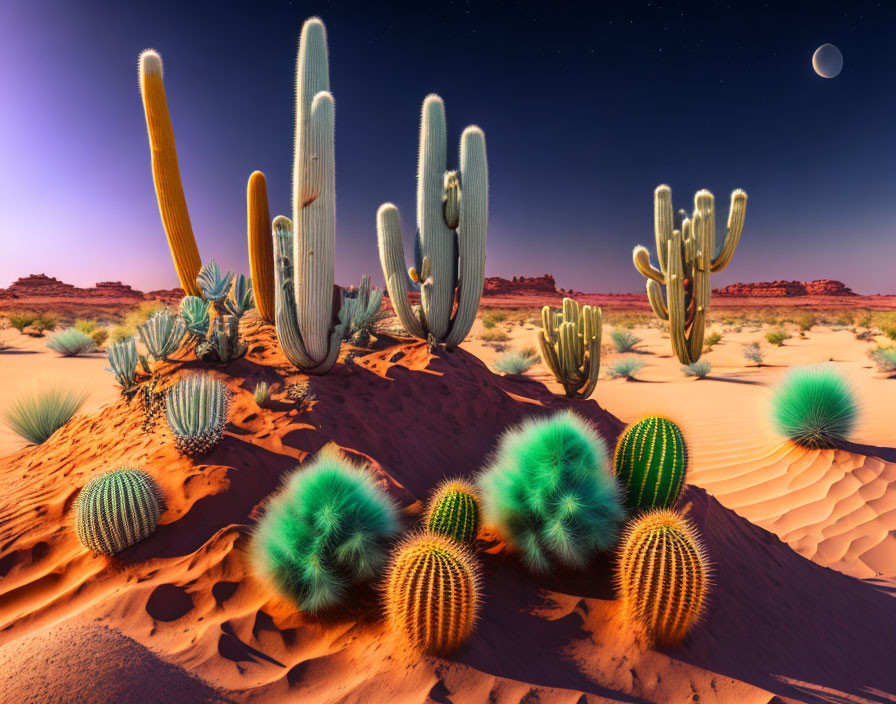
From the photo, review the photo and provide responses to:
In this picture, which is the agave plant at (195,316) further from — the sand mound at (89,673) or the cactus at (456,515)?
the cactus at (456,515)

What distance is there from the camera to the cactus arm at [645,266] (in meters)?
11.7

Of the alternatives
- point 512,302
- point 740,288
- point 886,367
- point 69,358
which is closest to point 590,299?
point 512,302

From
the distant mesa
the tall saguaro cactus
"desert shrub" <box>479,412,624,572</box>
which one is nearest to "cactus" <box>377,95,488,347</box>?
the tall saguaro cactus

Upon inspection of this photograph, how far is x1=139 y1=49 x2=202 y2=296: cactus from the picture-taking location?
25.6 ft

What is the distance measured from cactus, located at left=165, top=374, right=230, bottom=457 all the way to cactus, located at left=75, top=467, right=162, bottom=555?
74 cm

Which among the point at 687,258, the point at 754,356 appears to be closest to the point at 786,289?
the point at 754,356

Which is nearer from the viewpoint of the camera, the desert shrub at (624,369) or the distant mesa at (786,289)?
the desert shrub at (624,369)

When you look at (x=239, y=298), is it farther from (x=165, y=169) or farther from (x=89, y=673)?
(x=89, y=673)

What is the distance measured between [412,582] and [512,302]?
64.2 metres

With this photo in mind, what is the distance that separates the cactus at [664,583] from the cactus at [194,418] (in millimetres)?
3734

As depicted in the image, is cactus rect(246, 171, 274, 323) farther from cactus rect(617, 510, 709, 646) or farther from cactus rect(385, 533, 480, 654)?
cactus rect(617, 510, 709, 646)

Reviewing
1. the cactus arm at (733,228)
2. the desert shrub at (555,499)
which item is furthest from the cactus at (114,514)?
the cactus arm at (733,228)

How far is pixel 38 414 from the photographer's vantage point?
676 centimetres

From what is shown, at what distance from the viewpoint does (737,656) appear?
9.54 ft
